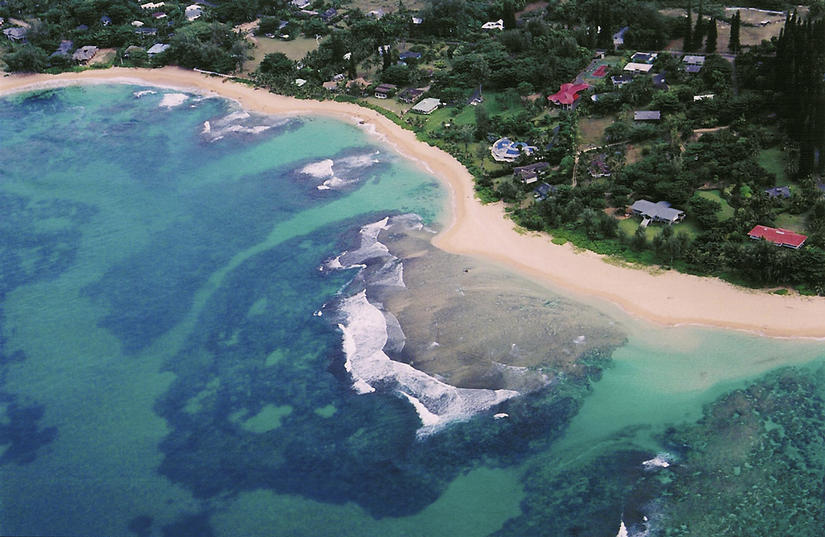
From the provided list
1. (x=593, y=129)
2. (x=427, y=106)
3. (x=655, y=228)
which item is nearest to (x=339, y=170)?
(x=427, y=106)

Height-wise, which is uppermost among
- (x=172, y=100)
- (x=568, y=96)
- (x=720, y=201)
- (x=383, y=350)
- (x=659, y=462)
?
(x=568, y=96)

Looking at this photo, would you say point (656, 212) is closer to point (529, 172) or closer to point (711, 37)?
point (529, 172)

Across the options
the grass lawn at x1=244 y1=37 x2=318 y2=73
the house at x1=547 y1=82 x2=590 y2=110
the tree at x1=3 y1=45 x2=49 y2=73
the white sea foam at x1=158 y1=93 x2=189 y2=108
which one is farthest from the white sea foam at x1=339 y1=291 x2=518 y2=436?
the tree at x1=3 y1=45 x2=49 y2=73

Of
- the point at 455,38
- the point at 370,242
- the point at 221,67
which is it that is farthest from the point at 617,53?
the point at 221,67

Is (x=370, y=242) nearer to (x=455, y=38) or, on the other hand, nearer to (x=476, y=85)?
(x=476, y=85)

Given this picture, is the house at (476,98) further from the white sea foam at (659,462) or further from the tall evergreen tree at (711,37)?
the white sea foam at (659,462)

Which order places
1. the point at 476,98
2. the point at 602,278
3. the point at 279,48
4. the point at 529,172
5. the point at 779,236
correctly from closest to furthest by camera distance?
the point at 779,236 < the point at 602,278 < the point at 529,172 < the point at 476,98 < the point at 279,48

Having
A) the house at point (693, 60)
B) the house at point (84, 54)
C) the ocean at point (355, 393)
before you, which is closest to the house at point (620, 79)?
the house at point (693, 60)
